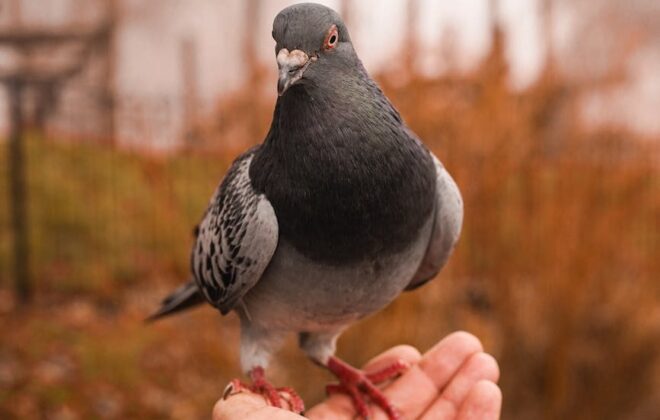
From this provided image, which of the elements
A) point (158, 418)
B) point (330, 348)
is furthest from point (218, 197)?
point (158, 418)

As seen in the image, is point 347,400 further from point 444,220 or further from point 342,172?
point 342,172

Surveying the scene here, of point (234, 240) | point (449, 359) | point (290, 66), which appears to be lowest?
point (449, 359)

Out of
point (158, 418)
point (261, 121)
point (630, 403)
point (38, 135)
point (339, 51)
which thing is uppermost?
point (339, 51)

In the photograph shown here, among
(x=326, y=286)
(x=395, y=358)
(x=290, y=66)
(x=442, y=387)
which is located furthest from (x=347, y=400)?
(x=290, y=66)

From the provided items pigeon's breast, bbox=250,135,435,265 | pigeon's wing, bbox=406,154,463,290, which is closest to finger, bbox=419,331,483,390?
pigeon's wing, bbox=406,154,463,290

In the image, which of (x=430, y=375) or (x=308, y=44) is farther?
(x=430, y=375)

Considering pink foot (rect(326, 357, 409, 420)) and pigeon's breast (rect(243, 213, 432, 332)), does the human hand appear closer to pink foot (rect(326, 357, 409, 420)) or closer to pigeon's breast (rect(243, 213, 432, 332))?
pink foot (rect(326, 357, 409, 420))

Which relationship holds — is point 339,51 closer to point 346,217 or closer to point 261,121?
point 346,217
